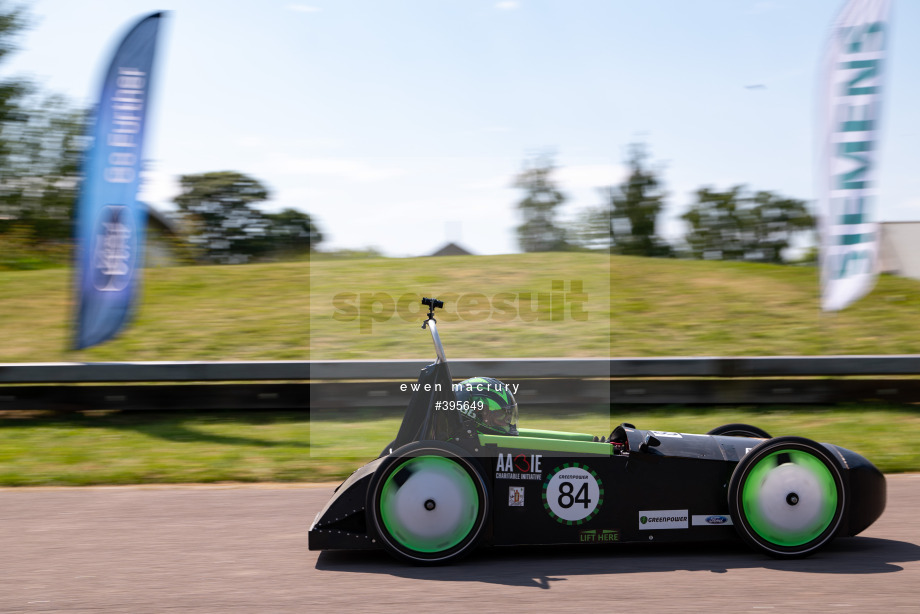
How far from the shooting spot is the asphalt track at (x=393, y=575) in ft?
11.6

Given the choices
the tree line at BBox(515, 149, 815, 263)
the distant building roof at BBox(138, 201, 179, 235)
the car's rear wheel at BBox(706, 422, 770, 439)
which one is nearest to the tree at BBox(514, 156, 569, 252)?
the tree line at BBox(515, 149, 815, 263)

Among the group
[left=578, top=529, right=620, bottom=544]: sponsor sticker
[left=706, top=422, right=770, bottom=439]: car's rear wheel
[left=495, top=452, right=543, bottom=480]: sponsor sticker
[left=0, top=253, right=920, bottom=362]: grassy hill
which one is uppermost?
[left=0, top=253, right=920, bottom=362]: grassy hill

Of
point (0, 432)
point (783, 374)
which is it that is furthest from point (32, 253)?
point (783, 374)

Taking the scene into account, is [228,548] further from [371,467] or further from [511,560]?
[511,560]

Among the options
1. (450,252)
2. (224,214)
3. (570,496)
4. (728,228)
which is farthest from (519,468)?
(224,214)

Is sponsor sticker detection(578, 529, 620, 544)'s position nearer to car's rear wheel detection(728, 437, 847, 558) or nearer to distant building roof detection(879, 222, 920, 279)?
car's rear wheel detection(728, 437, 847, 558)

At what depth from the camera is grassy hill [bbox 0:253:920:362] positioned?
7.93 m

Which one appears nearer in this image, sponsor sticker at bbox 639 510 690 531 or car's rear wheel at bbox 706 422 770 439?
sponsor sticker at bbox 639 510 690 531

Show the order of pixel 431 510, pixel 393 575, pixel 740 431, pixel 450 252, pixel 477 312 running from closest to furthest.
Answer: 1. pixel 393 575
2. pixel 431 510
3. pixel 740 431
4. pixel 477 312
5. pixel 450 252

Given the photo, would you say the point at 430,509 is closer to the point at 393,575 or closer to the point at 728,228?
the point at 393,575

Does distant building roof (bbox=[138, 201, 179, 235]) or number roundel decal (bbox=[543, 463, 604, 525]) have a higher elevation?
distant building roof (bbox=[138, 201, 179, 235])

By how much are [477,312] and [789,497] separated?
6279mm

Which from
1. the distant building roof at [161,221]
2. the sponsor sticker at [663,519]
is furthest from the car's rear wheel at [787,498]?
the distant building roof at [161,221]

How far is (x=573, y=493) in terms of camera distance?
4.09m
